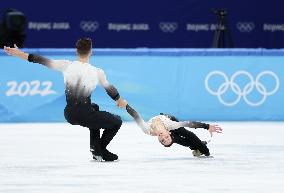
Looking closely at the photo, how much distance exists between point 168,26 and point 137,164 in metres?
10.6

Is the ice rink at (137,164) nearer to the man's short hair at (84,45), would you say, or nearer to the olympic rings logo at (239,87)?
the man's short hair at (84,45)

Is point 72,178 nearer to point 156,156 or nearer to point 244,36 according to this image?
point 156,156

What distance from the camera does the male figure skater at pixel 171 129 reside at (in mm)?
9664

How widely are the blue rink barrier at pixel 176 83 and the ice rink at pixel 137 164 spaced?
1.21m

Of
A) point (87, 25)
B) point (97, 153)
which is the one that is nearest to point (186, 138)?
point (97, 153)

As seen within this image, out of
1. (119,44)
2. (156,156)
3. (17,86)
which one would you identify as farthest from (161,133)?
(119,44)

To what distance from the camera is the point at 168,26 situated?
2016 centimetres

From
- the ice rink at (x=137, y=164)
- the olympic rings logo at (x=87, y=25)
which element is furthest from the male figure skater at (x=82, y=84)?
the olympic rings logo at (x=87, y=25)

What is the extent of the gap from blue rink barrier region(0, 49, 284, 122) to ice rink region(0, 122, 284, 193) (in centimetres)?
121

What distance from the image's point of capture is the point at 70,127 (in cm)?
1435

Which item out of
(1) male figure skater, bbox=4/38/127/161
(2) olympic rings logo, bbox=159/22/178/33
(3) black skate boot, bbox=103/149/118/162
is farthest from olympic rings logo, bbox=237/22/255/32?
(1) male figure skater, bbox=4/38/127/161

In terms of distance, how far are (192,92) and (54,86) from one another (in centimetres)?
234

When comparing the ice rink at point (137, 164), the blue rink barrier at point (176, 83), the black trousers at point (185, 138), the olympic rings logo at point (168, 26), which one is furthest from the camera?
the olympic rings logo at point (168, 26)

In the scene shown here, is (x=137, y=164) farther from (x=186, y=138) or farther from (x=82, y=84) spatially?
(x=82, y=84)
